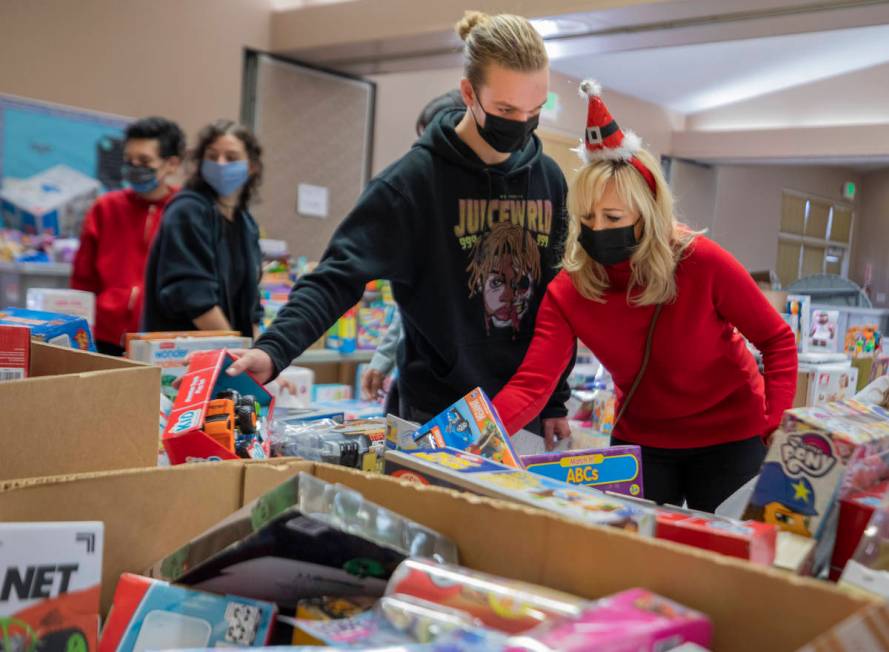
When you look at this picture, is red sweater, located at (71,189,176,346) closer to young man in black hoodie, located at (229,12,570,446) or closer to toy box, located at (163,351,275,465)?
young man in black hoodie, located at (229,12,570,446)

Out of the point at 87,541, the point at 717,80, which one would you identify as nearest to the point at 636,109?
the point at 717,80

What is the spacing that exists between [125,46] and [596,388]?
9.84 ft

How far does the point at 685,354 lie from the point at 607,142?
440 millimetres

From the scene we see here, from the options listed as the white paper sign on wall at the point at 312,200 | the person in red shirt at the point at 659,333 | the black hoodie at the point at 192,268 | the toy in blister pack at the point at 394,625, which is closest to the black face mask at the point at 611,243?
the person in red shirt at the point at 659,333

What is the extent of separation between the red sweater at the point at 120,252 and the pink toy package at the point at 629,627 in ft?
A: 9.50

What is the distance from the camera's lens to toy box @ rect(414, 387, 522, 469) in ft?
3.64

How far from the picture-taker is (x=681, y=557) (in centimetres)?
68

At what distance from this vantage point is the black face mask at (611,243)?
168 cm

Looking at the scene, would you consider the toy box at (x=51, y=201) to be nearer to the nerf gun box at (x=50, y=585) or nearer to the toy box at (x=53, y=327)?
the toy box at (x=53, y=327)

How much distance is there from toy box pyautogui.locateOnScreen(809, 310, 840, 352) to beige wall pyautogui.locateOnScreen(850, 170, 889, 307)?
0.14 meters

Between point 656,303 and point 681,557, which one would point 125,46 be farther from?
point 681,557

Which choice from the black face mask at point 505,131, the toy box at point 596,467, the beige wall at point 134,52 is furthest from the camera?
the beige wall at point 134,52

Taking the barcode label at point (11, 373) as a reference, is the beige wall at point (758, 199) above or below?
above

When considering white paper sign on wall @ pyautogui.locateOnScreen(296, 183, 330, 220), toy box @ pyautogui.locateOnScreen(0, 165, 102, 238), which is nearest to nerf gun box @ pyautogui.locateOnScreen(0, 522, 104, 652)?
toy box @ pyautogui.locateOnScreen(0, 165, 102, 238)
